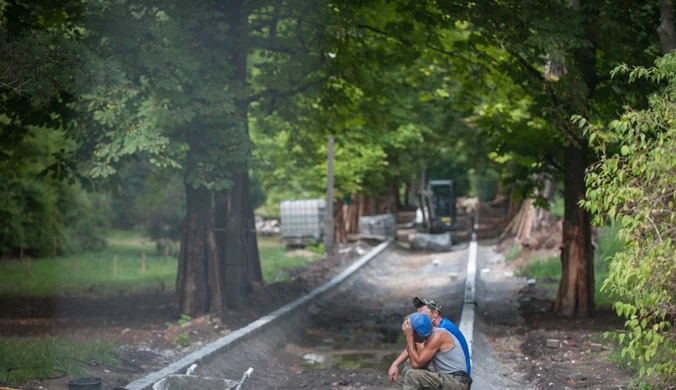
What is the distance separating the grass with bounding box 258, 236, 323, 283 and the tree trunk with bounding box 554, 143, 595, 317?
9.21 m

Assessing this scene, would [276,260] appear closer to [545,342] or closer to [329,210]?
[329,210]

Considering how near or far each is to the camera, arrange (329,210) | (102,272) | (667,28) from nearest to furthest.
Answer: (667,28) → (102,272) → (329,210)

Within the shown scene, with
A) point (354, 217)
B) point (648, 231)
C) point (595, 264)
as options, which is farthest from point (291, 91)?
point (354, 217)

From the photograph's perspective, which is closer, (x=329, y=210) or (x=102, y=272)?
(x=102, y=272)

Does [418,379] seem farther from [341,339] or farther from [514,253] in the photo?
[514,253]

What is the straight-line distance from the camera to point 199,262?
15781 millimetres

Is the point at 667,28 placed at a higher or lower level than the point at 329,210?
higher

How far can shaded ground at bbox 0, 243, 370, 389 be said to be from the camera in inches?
448

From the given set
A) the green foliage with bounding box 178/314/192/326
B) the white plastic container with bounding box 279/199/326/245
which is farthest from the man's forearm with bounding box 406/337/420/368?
the white plastic container with bounding box 279/199/326/245

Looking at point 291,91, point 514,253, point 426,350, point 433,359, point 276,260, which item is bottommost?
point 276,260

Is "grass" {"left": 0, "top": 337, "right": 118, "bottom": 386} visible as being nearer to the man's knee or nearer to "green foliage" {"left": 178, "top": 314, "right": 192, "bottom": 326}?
"green foliage" {"left": 178, "top": 314, "right": 192, "bottom": 326}

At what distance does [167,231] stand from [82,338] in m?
19.3

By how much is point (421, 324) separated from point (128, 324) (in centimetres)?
847

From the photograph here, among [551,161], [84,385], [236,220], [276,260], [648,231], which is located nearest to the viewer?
[648,231]
